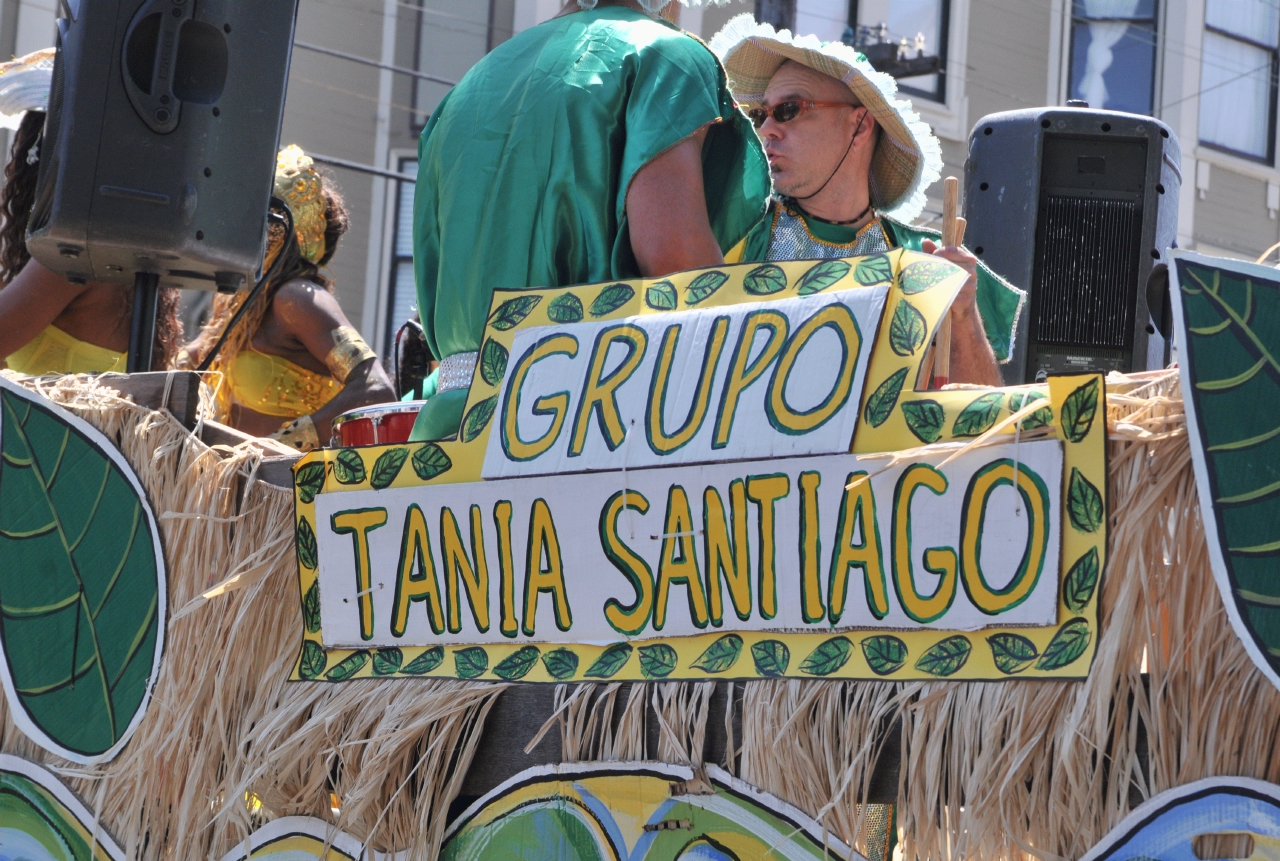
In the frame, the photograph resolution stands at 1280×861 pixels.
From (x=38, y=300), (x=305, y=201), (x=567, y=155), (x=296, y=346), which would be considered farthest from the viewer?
(x=305, y=201)


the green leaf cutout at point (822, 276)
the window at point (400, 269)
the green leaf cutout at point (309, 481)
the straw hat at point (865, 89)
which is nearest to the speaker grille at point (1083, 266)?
the straw hat at point (865, 89)

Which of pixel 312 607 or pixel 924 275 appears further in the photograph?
pixel 312 607

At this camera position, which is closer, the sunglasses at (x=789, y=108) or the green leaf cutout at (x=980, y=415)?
the green leaf cutout at (x=980, y=415)

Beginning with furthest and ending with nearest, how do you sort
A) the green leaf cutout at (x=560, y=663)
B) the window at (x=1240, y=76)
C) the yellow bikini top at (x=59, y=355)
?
1. the window at (x=1240, y=76)
2. the yellow bikini top at (x=59, y=355)
3. the green leaf cutout at (x=560, y=663)

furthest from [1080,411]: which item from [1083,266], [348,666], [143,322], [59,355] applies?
[59,355]

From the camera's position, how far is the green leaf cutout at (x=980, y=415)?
1545 millimetres

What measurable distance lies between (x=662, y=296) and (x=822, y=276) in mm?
217

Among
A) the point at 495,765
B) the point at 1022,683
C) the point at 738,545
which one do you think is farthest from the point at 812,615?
the point at 495,765

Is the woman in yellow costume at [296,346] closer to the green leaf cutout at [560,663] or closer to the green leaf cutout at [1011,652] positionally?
the green leaf cutout at [560,663]

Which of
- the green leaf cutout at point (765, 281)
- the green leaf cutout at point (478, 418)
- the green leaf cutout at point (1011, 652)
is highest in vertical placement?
the green leaf cutout at point (765, 281)

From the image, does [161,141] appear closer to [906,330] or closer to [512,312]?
[512,312]

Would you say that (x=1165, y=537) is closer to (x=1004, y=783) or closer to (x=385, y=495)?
(x=1004, y=783)

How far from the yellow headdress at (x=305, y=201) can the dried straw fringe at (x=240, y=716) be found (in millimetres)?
2022

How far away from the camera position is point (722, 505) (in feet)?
5.60
